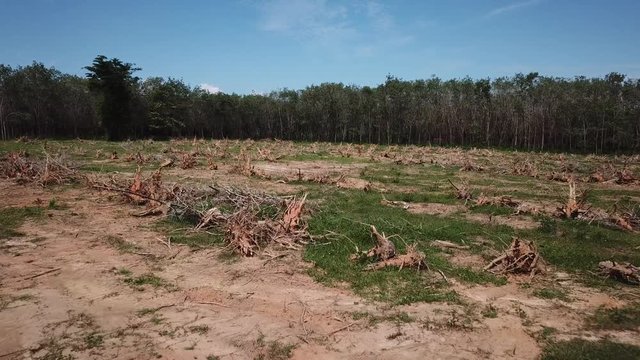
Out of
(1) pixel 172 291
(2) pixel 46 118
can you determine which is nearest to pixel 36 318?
(1) pixel 172 291

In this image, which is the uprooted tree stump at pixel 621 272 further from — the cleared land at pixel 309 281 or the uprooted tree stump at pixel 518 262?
the uprooted tree stump at pixel 518 262

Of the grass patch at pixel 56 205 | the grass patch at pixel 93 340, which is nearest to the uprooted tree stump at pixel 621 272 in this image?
the grass patch at pixel 93 340

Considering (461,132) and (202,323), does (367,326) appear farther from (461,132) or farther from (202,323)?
(461,132)

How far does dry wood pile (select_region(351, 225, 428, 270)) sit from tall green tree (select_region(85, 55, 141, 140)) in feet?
156

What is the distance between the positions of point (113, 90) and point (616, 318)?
5193cm

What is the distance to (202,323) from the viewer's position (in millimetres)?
5902

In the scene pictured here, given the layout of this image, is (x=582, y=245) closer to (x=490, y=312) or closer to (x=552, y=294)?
(x=552, y=294)

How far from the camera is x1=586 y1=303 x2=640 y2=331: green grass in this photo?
19.2 ft

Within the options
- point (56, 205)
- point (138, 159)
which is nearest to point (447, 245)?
point (56, 205)

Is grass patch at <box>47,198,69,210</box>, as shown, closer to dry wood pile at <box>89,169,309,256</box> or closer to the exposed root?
dry wood pile at <box>89,169,309,256</box>

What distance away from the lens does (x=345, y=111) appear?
63.8 metres

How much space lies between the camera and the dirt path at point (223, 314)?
17.3 feet

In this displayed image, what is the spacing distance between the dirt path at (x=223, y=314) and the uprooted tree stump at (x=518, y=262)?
0.71 meters

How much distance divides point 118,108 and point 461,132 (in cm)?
4152
